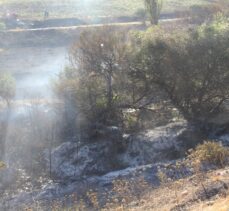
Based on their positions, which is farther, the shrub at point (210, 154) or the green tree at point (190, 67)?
the green tree at point (190, 67)

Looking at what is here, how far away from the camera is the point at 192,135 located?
67.2ft

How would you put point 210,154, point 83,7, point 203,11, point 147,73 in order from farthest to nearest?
1. point 83,7
2. point 203,11
3. point 147,73
4. point 210,154

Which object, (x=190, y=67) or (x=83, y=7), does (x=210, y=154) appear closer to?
(x=190, y=67)

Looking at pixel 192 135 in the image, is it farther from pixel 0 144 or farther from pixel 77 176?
pixel 0 144

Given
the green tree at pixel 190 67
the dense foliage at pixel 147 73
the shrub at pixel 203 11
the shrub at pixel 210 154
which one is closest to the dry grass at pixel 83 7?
the shrub at pixel 203 11

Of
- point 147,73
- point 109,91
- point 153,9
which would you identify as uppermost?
point 153,9

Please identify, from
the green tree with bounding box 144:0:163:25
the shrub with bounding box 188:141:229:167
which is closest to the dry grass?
the green tree with bounding box 144:0:163:25

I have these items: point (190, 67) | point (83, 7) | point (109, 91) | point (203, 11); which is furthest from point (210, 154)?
point (83, 7)

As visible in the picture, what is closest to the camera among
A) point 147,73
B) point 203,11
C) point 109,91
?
point 147,73

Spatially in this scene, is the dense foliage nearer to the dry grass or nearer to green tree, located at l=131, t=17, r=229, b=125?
green tree, located at l=131, t=17, r=229, b=125

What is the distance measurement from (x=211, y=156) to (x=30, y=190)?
7.32 m

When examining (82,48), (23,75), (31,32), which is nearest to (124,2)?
(31,32)

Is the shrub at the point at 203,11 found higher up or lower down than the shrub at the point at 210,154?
higher up

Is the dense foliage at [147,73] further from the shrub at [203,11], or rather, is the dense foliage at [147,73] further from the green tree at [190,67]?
the shrub at [203,11]
